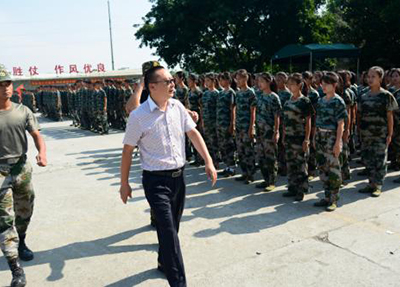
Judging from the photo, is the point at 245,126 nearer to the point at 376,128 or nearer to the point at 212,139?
the point at 212,139

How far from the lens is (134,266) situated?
12.0 ft

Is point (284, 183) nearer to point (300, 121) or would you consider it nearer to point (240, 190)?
point (240, 190)

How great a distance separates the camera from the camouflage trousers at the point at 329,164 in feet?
16.2

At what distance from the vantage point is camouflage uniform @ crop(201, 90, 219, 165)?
290 inches

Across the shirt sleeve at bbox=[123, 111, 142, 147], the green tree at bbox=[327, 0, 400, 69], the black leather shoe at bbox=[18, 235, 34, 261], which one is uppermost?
the green tree at bbox=[327, 0, 400, 69]

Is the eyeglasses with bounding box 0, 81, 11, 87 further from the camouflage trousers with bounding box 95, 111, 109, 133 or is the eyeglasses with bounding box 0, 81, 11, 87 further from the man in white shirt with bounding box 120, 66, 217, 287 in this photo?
the camouflage trousers with bounding box 95, 111, 109, 133

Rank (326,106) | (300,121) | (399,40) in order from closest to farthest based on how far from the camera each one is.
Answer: (326,106) → (300,121) → (399,40)

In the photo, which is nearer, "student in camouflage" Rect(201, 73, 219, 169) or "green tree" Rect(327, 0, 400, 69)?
"student in camouflage" Rect(201, 73, 219, 169)

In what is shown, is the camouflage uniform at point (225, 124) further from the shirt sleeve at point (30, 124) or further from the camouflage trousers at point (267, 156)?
→ the shirt sleeve at point (30, 124)

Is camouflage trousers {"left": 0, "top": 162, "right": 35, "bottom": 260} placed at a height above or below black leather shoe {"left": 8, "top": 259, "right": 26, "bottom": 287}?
above

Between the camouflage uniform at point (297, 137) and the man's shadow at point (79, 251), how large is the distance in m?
2.35

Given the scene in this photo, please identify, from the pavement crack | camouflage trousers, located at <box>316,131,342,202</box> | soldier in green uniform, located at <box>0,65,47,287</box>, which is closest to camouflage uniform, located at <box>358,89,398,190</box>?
camouflage trousers, located at <box>316,131,342,202</box>

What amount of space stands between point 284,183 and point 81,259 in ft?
12.0

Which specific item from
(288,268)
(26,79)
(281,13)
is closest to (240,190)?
(288,268)
